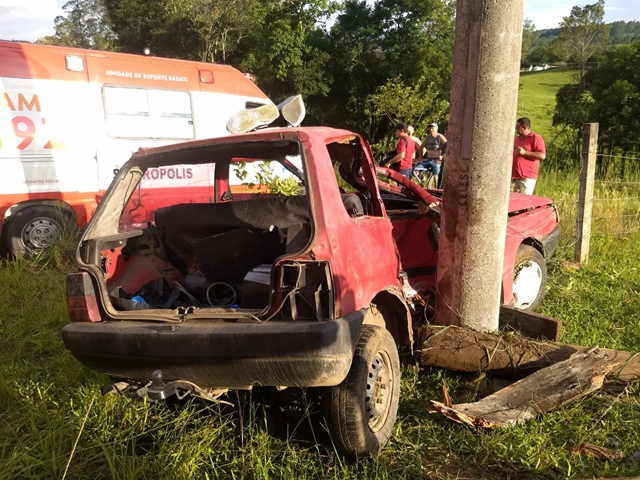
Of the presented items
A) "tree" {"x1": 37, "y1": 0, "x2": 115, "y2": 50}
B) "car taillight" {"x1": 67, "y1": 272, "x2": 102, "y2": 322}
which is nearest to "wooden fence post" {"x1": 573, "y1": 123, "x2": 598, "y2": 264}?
"car taillight" {"x1": 67, "y1": 272, "x2": 102, "y2": 322}

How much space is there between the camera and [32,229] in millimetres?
6602

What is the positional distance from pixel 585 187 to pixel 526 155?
1.17m

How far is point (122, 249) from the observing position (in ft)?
11.4

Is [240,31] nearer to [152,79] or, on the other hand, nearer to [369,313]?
[152,79]

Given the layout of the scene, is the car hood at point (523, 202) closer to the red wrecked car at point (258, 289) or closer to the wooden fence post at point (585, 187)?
the red wrecked car at point (258, 289)

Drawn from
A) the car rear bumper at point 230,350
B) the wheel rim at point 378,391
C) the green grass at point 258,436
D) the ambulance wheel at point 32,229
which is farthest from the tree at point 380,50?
the car rear bumper at point 230,350

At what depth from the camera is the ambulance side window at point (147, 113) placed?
7121mm

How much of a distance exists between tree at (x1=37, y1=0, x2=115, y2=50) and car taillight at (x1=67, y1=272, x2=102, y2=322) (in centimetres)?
4192

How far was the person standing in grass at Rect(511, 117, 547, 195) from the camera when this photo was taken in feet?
24.7

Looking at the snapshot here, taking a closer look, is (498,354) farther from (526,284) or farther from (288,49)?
(288,49)

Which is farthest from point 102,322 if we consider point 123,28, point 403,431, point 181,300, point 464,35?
point 123,28

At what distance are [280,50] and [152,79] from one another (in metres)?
23.9

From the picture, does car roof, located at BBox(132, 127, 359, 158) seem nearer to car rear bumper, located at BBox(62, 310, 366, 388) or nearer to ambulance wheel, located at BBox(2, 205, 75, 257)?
Answer: car rear bumper, located at BBox(62, 310, 366, 388)

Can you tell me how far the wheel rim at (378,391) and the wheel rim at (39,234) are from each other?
17.2ft
